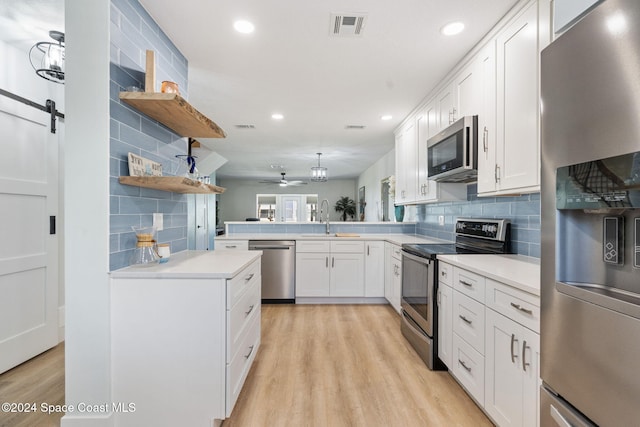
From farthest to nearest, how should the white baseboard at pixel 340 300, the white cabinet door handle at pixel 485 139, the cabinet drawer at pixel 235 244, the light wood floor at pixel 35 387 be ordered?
the white baseboard at pixel 340 300 < the cabinet drawer at pixel 235 244 < the white cabinet door handle at pixel 485 139 < the light wood floor at pixel 35 387

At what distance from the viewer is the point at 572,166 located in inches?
30.3

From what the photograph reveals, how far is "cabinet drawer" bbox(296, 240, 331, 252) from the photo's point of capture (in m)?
3.89

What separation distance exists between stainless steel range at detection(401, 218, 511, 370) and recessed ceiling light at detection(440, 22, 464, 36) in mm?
1354

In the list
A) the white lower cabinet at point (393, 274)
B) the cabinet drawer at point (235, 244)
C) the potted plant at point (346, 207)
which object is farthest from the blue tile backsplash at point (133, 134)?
the potted plant at point (346, 207)

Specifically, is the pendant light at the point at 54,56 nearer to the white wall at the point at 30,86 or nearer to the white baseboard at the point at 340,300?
the white wall at the point at 30,86

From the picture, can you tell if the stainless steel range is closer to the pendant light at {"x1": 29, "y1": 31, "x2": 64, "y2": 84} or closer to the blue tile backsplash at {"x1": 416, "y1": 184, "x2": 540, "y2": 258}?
the blue tile backsplash at {"x1": 416, "y1": 184, "x2": 540, "y2": 258}

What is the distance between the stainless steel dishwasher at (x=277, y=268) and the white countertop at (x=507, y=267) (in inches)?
85.5

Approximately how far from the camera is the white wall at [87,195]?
4.94 ft

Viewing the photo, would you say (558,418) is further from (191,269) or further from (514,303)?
(191,269)

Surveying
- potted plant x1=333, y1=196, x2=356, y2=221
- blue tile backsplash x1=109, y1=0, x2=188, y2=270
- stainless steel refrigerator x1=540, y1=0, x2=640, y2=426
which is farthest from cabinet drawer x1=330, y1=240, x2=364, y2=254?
potted plant x1=333, y1=196, x2=356, y2=221

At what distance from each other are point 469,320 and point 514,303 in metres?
0.46

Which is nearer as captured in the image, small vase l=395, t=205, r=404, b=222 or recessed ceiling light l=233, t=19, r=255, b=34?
recessed ceiling light l=233, t=19, r=255, b=34

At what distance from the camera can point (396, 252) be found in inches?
134

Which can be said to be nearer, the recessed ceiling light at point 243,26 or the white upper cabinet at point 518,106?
the white upper cabinet at point 518,106
